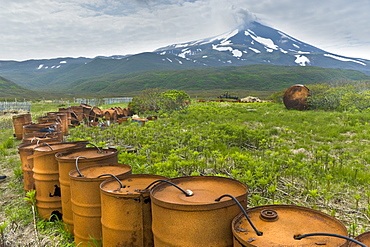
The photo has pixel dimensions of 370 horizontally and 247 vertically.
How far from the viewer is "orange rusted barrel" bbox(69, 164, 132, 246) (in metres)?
2.94

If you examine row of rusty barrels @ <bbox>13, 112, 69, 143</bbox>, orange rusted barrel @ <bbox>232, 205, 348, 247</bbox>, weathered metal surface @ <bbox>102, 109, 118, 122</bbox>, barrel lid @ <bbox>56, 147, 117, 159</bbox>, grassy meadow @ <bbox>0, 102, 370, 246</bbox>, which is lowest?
grassy meadow @ <bbox>0, 102, 370, 246</bbox>

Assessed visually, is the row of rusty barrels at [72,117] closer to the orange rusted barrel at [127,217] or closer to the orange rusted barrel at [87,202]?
the orange rusted barrel at [87,202]

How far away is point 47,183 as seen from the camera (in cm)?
A: 387

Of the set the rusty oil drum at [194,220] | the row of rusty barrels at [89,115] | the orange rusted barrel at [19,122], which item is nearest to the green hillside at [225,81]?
the row of rusty barrels at [89,115]

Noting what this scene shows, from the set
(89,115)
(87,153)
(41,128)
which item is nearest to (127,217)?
(87,153)

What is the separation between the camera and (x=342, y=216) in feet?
11.9

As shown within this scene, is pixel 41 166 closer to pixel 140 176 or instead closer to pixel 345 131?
pixel 140 176

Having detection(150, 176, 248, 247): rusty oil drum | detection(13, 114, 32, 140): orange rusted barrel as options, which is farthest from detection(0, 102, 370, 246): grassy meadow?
detection(150, 176, 248, 247): rusty oil drum

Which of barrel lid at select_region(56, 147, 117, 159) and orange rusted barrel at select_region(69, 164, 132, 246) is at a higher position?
barrel lid at select_region(56, 147, 117, 159)

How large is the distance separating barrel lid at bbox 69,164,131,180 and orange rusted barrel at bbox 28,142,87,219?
2.65 feet

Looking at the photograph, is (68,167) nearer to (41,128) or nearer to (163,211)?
(163,211)

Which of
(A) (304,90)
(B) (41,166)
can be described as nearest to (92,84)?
(A) (304,90)

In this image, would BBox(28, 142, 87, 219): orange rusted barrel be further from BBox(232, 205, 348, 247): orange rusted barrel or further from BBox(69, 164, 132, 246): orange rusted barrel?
BBox(232, 205, 348, 247): orange rusted barrel

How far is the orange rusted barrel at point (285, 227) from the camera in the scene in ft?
5.33
